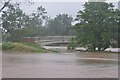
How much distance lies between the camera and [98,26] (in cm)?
2759

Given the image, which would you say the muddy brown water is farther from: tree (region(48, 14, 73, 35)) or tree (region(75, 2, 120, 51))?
tree (region(48, 14, 73, 35))

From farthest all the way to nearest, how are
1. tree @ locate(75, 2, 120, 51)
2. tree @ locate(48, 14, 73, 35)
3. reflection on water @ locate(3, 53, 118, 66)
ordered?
tree @ locate(48, 14, 73, 35)
tree @ locate(75, 2, 120, 51)
reflection on water @ locate(3, 53, 118, 66)

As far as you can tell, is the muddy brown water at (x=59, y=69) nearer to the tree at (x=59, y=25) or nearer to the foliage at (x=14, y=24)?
the foliage at (x=14, y=24)

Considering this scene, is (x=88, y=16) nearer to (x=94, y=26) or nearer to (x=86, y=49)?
(x=94, y=26)

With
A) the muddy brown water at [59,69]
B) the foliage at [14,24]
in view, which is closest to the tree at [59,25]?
the foliage at [14,24]

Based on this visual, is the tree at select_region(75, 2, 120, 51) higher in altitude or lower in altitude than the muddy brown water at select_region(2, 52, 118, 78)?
higher

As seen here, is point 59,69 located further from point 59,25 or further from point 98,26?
point 59,25

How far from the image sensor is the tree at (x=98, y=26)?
89.2 feet

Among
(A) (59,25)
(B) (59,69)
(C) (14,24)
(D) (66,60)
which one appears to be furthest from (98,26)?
(A) (59,25)

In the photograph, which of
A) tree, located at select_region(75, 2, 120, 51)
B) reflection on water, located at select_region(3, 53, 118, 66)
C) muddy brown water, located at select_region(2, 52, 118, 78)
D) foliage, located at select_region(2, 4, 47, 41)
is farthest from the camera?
foliage, located at select_region(2, 4, 47, 41)

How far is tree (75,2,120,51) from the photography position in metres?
27.2

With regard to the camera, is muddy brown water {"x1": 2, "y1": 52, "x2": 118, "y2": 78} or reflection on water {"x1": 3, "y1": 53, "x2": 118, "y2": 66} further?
reflection on water {"x1": 3, "y1": 53, "x2": 118, "y2": 66}

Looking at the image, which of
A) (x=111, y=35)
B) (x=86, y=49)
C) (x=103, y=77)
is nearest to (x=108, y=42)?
(x=111, y=35)

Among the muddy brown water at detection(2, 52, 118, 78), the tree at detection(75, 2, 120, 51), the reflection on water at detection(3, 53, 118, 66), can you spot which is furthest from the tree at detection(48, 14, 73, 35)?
the muddy brown water at detection(2, 52, 118, 78)
